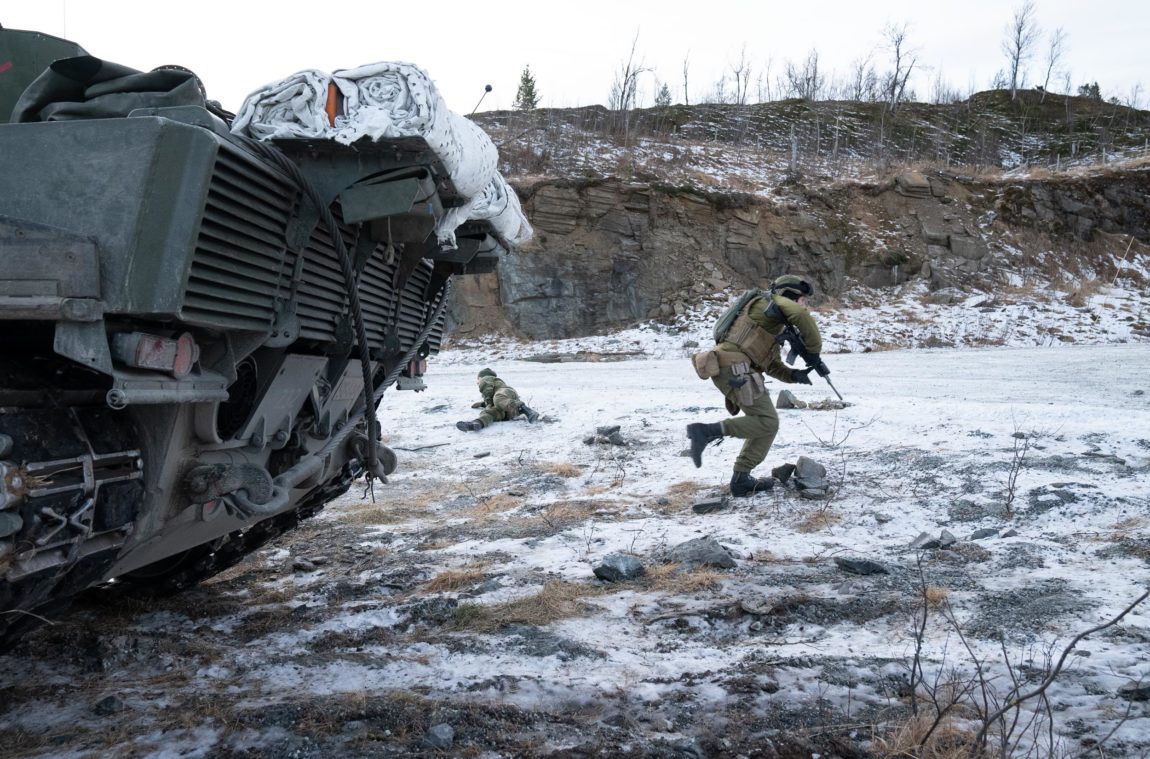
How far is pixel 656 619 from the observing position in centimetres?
393

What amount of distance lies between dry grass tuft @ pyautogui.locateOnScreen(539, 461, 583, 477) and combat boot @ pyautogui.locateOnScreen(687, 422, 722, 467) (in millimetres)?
1243

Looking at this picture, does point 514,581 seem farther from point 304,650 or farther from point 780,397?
point 780,397

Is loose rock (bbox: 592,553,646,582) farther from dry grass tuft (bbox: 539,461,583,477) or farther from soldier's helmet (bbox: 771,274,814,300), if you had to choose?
dry grass tuft (bbox: 539,461,583,477)

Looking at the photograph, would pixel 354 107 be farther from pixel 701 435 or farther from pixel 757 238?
pixel 757 238

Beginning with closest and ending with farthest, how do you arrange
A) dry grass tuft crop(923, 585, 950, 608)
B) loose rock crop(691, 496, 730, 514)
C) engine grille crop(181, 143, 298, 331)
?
engine grille crop(181, 143, 298, 331) → dry grass tuft crop(923, 585, 950, 608) → loose rock crop(691, 496, 730, 514)

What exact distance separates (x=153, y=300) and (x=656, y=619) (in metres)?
2.46

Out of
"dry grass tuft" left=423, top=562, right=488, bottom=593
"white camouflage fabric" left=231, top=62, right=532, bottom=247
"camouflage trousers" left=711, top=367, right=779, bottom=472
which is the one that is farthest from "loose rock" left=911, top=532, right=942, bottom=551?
"white camouflage fabric" left=231, top=62, right=532, bottom=247

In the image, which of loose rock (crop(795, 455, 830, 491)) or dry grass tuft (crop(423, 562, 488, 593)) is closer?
dry grass tuft (crop(423, 562, 488, 593))

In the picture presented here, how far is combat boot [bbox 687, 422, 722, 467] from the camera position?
655 centimetres

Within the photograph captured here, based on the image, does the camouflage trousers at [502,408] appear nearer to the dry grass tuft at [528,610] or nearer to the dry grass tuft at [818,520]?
the dry grass tuft at [818,520]

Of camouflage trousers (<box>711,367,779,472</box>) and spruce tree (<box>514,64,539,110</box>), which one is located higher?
spruce tree (<box>514,64,539,110</box>)

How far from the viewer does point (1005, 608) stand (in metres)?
3.73

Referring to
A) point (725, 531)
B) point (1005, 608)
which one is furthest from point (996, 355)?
point (1005, 608)

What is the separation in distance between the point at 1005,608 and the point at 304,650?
115 inches
